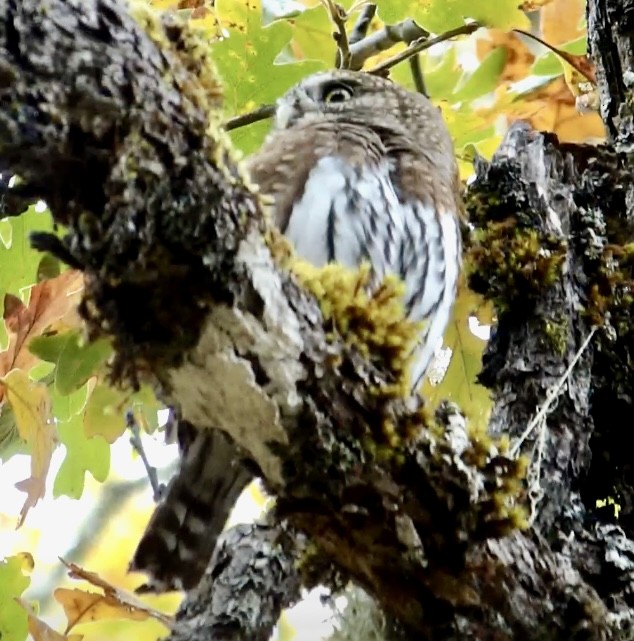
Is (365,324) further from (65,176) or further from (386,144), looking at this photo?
(386,144)

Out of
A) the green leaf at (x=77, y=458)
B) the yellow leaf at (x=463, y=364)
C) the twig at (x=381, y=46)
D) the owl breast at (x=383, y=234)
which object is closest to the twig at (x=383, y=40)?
the twig at (x=381, y=46)

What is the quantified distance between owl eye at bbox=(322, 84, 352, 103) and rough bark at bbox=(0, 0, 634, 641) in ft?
2.46

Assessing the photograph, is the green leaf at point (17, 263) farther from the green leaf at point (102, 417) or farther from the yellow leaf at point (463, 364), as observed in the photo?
the yellow leaf at point (463, 364)

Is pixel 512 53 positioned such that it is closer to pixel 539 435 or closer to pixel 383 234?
pixel 383 234

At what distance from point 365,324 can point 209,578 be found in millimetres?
488

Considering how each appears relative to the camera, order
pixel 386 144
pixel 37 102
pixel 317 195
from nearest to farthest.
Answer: pixel 37 102 < pixel 317 195 < pixel 386 144

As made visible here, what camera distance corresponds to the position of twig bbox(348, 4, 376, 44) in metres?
1.56

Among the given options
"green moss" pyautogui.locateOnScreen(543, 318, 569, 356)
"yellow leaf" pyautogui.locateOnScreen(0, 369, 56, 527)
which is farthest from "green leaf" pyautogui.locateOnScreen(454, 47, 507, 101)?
"yellow leaf" pyautogui.locateOnScreen(0, 369, 56, 527)

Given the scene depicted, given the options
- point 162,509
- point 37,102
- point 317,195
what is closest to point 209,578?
point 162,509

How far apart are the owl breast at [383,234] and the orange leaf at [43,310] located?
1.00 feet

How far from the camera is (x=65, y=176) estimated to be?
1.78 feet

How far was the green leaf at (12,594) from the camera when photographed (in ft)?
4.04

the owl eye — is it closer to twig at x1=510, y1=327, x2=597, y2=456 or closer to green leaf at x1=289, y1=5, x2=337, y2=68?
green leaf at x1=289, y1=5, x2=337, y2=68

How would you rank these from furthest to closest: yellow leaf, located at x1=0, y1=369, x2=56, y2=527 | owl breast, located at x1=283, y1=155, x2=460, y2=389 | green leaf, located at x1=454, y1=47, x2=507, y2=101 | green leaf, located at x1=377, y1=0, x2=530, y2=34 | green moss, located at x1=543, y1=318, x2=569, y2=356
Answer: green leaf, located at x1=454, y1=47, x2=507, y2=101
owl breast, located at x1=283, y1=155, x2=460, y2=389
green leaf, located at x1=377, y1=0, x2=530, y2=34
yellow leaf, located at x1=0, y1=369, x2=56, y2=527
green moss, located at x1=543, y1=318, x2=569, y2=356
